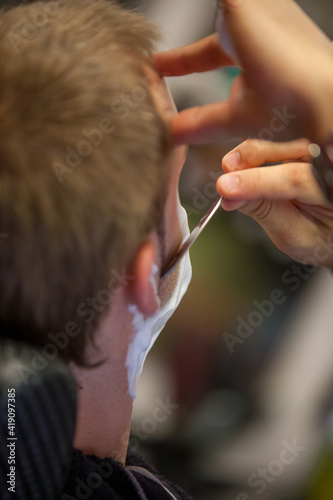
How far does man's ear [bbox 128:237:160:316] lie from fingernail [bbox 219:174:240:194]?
0.18 meters

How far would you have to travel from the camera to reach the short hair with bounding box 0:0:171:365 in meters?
0.52

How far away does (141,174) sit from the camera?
0.58 metres

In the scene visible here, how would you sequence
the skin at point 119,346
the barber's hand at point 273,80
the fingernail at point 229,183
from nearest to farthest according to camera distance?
the barber's hand at point 273,80 → the skin at point 119,346 → the fingernail at point 229,183

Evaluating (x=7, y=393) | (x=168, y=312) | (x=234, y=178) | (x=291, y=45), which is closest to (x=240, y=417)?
(x=168, y=312)

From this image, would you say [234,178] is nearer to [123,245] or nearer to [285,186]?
[285,186]

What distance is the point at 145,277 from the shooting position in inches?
24.3

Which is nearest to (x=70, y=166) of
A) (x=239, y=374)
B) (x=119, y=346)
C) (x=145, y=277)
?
Result: (x=145, y=277)

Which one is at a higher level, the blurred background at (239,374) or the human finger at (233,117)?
the human finger at (233,117)

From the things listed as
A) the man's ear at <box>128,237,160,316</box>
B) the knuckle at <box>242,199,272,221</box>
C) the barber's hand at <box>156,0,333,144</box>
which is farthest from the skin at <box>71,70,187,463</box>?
the knuckle at <box>242,199,272,221</box>

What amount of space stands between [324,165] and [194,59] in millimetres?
220

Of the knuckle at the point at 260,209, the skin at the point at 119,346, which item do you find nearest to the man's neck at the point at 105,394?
the skin at the point at 119,346

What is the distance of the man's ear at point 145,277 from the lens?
0.62 m

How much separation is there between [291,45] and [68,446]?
526 millimetres

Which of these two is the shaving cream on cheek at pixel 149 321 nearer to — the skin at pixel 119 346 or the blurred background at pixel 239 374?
the skin at pixel 119 346
